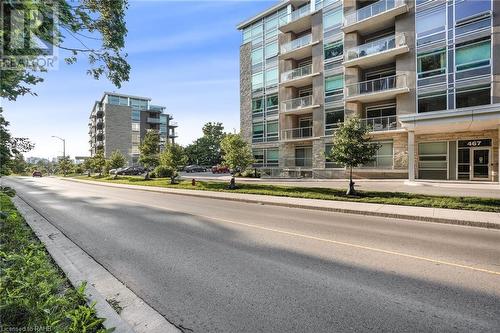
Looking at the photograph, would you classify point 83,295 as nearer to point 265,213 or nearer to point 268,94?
point 265,213

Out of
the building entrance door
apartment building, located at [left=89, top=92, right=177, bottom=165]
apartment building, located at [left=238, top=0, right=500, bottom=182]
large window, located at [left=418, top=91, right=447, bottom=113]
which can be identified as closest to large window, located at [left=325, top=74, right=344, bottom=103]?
apartment building, located at [left=238, top=0, right=500, bottom=182]

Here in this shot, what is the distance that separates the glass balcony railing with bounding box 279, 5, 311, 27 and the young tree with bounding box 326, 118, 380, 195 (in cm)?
2137

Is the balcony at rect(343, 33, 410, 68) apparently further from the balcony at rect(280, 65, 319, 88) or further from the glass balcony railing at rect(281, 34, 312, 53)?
the glass balcony railing at rect(281, 34, 312, 53)

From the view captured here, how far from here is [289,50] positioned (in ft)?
108

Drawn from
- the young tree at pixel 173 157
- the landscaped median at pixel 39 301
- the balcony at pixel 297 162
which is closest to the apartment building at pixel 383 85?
the balcony at pixel 297 162

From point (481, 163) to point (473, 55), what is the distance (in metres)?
8.32

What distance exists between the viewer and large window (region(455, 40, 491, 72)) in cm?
2077

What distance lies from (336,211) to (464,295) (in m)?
7.86

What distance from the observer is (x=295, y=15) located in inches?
1292

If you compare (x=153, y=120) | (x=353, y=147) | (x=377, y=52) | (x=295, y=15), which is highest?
(x=295, y=15)

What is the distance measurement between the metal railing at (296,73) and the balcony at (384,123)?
30.9 feet

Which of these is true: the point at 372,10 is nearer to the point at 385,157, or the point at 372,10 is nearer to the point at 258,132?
the point at 385,157

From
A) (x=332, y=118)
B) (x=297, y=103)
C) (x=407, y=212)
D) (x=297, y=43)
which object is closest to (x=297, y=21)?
(x=297, y=43)

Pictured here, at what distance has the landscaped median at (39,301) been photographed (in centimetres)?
324
